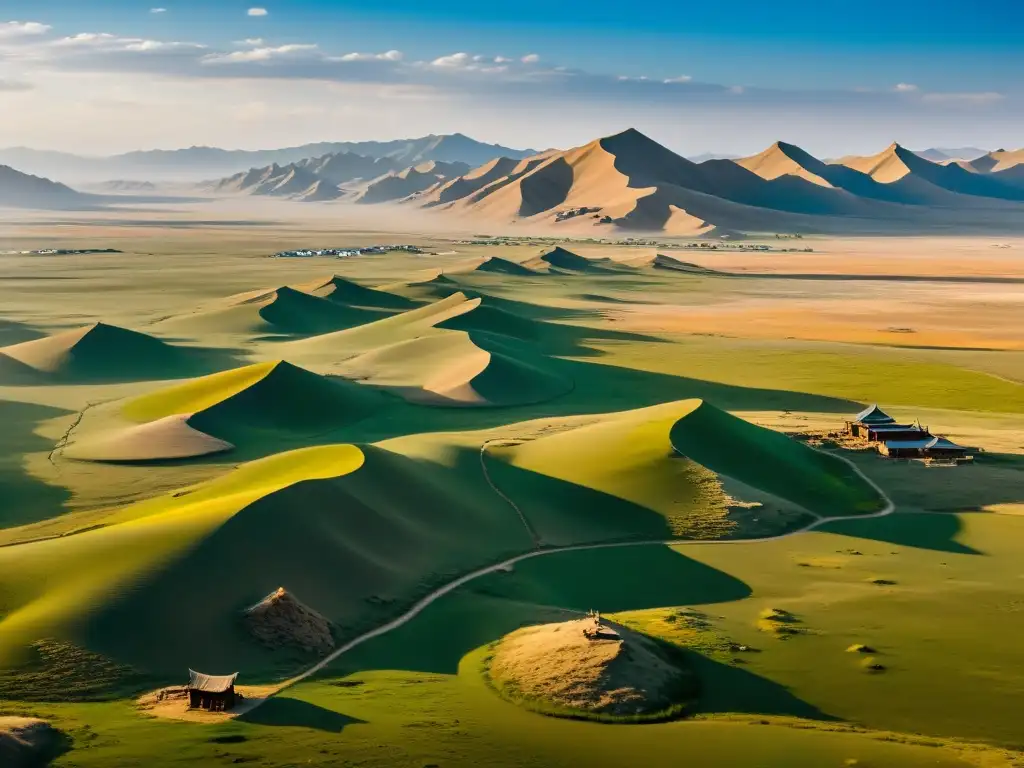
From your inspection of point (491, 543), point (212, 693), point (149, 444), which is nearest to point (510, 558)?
point (491, 543)

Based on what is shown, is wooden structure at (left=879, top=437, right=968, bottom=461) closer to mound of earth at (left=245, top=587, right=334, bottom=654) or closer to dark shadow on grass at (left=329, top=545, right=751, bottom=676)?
dark shadow on grass at (left=329, top=545, right=751, bottom=676)

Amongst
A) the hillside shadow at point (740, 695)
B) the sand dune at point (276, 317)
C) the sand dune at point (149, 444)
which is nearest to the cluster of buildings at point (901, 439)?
the hillside shadow at point (740, 695)

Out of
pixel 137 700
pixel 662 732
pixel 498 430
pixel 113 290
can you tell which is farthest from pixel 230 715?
pixel 113 290

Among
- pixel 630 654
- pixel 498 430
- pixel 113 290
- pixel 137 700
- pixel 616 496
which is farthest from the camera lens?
pixel 113 290

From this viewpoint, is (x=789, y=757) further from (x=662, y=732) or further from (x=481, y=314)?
(x=481, y=314)

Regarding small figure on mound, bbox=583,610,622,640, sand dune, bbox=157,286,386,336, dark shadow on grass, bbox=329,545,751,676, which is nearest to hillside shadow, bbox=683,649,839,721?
small figure on mound, bbox=583,610,622,640

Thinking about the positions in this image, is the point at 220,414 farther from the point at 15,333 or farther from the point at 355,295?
the point at 355,295

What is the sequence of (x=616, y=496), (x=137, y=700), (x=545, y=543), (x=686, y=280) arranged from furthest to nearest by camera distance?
(x=686, y=280), (x=616, y=496), (x=545, y=543), (x=137, y=700)
